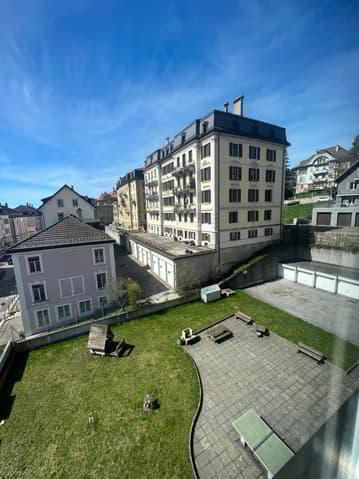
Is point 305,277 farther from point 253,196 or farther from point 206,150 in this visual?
point 206,150

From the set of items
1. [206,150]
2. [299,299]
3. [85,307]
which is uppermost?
[206,150]

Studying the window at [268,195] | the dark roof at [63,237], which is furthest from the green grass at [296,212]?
the dark roof at [63,237]

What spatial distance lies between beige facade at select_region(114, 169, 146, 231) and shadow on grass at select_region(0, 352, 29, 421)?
2873cm

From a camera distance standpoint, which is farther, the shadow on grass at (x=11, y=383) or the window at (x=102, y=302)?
the window at (x=102, y=302)

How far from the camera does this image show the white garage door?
58.5 feet

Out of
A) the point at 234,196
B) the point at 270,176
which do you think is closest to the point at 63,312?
the point at 234,196

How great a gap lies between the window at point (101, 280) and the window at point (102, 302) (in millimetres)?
834

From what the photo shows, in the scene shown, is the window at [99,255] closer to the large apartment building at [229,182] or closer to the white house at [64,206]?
the large apartment building at [229,182]

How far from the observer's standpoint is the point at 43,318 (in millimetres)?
14297

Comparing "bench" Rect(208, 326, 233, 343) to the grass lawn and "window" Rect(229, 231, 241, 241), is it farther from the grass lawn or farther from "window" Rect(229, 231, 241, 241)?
"window" Rect(229, 231, 241, 241)

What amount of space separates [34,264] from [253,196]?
738 inches

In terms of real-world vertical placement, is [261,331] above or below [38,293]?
below

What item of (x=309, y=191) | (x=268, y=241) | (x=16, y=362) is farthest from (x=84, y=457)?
(x=309, y=191)

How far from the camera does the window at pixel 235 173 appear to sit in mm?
19094
